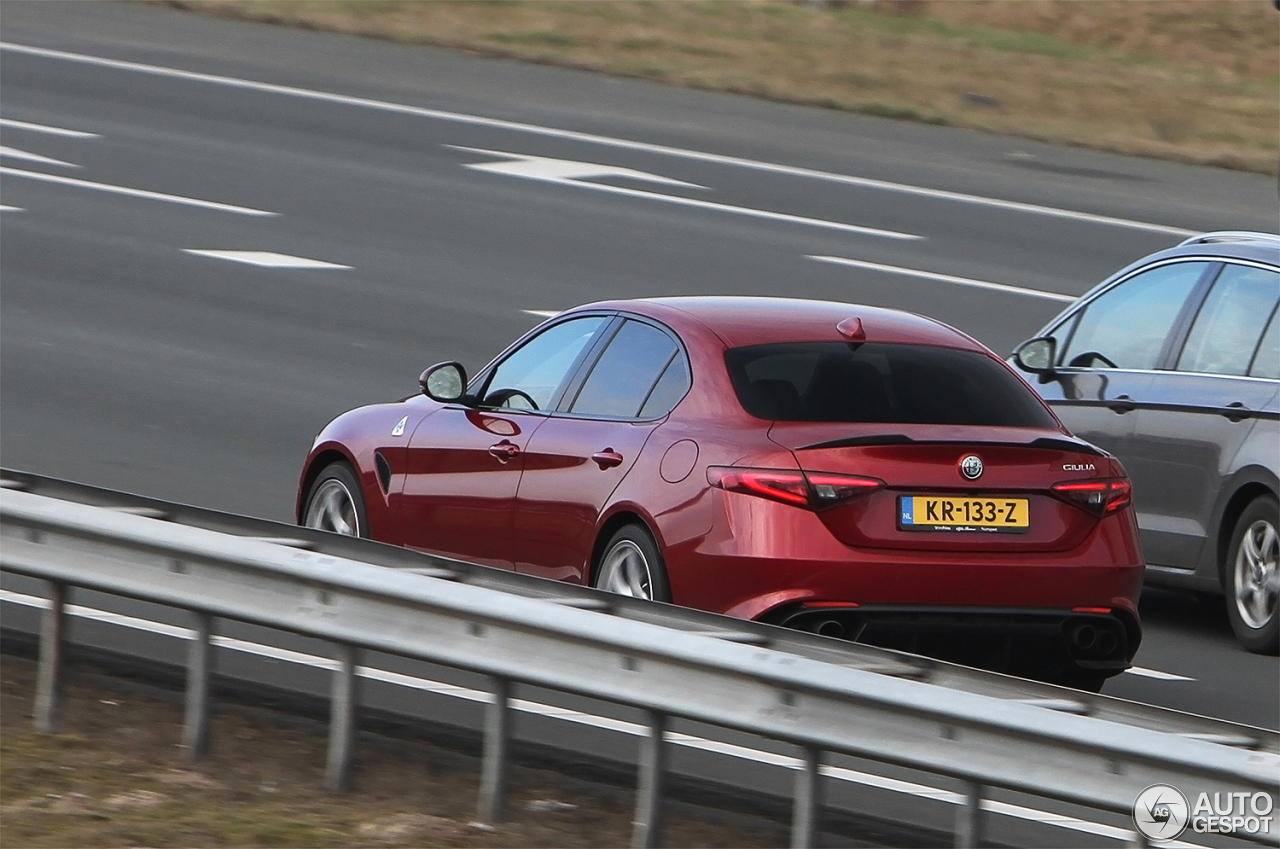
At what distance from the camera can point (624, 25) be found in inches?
1096

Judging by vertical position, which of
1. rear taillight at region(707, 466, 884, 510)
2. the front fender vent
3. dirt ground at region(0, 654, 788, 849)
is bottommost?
dirt ground at region(0, 654, 788, 849)

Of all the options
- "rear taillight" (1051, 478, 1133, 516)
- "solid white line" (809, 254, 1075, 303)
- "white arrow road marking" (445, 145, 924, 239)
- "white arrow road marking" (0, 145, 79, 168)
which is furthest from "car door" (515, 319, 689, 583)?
"white arrow road marking" (0, 145, 79, 168)

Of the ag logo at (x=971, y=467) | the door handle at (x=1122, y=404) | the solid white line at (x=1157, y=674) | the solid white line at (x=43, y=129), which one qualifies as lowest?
the solid white line at (x=1157, y=674)

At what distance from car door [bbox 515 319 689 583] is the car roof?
109 millimetres

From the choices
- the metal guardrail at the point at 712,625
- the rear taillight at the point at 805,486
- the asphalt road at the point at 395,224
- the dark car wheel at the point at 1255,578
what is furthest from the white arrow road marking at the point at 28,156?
the rear taillight at the point at 805,486

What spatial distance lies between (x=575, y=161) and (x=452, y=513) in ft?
43.4

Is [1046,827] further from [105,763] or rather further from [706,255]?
[706,255]

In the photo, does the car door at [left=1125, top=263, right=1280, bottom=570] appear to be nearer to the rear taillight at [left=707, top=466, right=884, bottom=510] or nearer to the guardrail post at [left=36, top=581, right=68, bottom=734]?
the rear taillight at [left=707, top=466, right=884, bottom=510]

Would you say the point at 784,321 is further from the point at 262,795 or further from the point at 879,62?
the point at 879,62

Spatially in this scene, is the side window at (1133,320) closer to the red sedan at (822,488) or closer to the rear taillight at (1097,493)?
the red sedan at (822,488)

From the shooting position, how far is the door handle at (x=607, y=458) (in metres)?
8.29

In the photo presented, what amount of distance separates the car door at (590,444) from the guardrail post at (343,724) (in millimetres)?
1694

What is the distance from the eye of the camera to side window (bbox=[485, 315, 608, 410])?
9141 mm

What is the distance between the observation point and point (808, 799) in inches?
240
